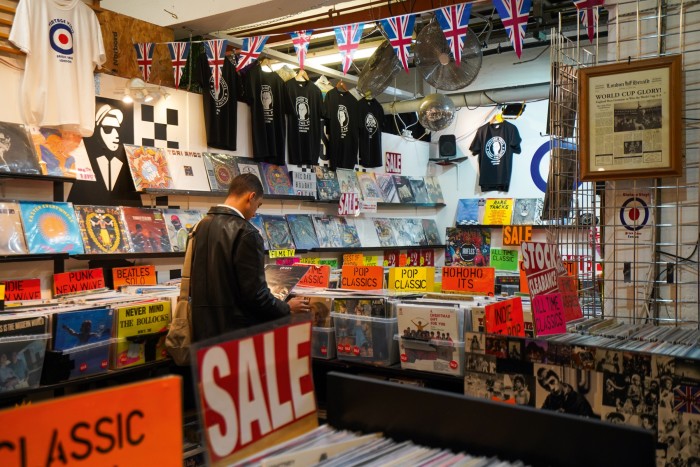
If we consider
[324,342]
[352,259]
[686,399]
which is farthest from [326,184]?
[686,399]

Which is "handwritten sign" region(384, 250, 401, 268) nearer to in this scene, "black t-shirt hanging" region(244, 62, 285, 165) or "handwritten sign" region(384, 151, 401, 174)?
"handwritten sign" region(384, 151, 401, 174)

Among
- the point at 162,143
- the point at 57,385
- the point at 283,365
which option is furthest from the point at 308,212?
the point at 283,365

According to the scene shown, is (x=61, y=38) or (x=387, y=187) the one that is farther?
(x=387, y=187)

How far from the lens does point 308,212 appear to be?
7066 mm

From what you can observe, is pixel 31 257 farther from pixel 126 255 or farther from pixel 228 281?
pixel 228 281

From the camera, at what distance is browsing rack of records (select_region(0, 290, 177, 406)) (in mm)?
2895

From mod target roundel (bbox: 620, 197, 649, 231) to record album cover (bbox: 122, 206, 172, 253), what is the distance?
3.58 meters

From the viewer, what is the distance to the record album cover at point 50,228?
13.5 feet

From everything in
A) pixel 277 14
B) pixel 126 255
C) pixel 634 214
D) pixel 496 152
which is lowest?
pixel 126 255

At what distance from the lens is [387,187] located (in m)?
8.11

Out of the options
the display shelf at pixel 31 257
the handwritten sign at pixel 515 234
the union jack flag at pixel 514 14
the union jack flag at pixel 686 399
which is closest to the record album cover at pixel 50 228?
the display shelf at pixel 31 257

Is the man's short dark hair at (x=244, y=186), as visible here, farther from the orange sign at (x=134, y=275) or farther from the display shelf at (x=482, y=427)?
the display shelf at (x=482, y=427)

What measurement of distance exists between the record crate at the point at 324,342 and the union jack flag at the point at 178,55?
10.0 feet

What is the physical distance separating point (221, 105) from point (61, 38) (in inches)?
61.6
